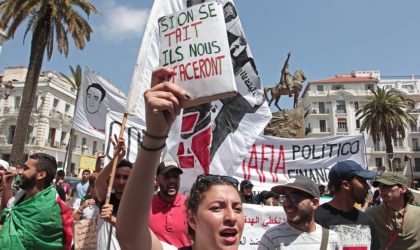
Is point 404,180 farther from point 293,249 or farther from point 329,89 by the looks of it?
point 329,89

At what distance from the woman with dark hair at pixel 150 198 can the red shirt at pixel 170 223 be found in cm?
142

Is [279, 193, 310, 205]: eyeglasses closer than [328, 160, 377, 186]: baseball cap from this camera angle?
Yes

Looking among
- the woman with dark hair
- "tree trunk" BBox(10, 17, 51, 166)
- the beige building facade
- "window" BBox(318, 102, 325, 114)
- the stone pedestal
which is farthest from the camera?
"window" BBox(318, 102, 325, 114)

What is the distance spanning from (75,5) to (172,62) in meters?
17.5

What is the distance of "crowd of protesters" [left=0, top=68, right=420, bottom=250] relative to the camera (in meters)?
1.50

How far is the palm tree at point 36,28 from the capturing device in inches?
639

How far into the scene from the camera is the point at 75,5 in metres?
17.8

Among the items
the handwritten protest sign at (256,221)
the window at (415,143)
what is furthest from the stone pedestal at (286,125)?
the window at (415,143)

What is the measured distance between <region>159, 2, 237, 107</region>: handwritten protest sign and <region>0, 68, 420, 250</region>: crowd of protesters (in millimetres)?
227

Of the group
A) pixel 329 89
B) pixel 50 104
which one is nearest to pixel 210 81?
pixel 50 104

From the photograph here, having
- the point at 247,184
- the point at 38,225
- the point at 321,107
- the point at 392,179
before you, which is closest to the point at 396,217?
the point at 392,179

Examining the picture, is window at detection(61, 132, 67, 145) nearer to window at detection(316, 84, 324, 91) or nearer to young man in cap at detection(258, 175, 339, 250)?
window at detection(316, 84, 324, 91)

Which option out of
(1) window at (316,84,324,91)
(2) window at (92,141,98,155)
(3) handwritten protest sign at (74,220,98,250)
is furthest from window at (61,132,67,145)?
(3) handwritten protest sign at (74,220,98,250)

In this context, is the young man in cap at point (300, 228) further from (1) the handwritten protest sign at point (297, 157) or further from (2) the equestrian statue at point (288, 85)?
(2) the equestrian statue at point (288, 85)
